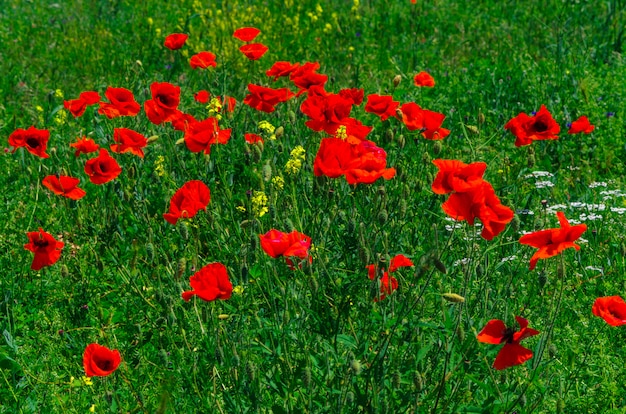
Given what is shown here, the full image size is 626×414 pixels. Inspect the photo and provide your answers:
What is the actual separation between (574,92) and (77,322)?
3.23m

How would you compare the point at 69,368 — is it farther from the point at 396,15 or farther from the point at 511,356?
the point at 396,15

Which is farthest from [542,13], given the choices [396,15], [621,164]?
[621,164]

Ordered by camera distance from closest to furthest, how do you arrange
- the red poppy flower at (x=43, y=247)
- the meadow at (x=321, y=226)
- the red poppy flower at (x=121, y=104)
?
the meadow at (x=321, y=226), the red poppy flower at (x=43, y=247), the red poppy flower at (x=121, y=104)

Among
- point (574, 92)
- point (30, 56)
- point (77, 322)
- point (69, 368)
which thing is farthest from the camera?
point (30, 56)

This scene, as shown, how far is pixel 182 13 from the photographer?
6.41 m

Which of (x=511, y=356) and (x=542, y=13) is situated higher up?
(x=511, y=356)

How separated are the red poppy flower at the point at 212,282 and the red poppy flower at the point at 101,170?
933 millimetres

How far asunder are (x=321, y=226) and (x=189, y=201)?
44 centimetres

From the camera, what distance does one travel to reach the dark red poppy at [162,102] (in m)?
3.19

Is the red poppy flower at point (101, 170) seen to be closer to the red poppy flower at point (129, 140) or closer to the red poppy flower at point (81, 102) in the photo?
the red poppy flower at point (129, 140)

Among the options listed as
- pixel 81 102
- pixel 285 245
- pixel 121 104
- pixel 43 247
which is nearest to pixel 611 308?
pixel 285 245

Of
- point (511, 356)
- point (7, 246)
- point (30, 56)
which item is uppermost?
point (511, 356)

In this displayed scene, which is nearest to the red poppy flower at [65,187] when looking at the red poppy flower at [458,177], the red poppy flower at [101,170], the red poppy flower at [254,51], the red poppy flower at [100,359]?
the red poppy flower at [101,170]

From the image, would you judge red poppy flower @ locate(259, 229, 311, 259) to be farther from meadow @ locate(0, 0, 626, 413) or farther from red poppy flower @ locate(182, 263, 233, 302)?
red poppy flower @ locate(182, 263, 233, 302)
